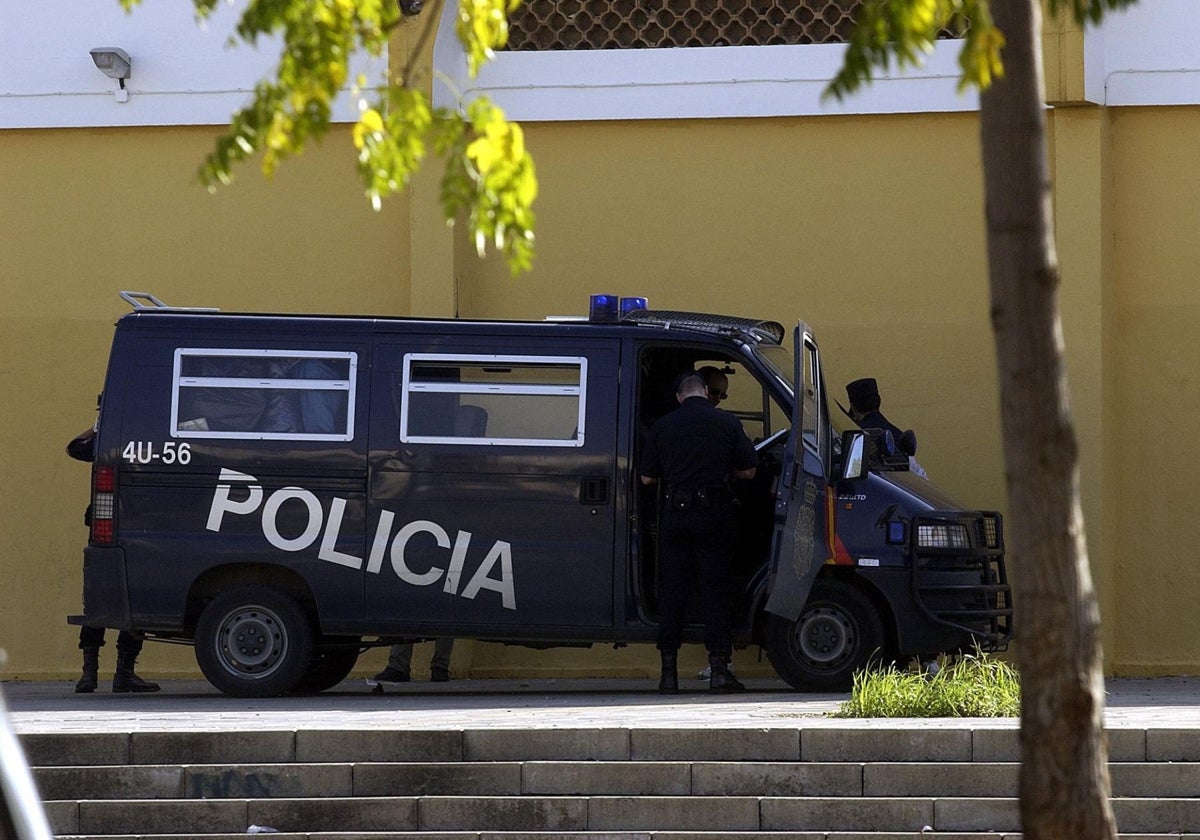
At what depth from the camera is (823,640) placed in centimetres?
1020

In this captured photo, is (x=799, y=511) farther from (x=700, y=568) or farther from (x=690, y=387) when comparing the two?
(x=690, y=387)

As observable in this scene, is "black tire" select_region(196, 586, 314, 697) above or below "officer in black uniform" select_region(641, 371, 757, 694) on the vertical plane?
below

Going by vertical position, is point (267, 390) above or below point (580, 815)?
above

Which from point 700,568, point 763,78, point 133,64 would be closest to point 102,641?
point 700,568

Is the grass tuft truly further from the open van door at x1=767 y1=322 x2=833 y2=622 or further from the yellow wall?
the yellow wall

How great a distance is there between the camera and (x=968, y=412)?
12562 millimetres

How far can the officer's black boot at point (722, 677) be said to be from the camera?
33.4ft

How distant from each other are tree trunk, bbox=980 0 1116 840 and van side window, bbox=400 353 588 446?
18.4 feet

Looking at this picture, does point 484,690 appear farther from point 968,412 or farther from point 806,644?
point 968,412

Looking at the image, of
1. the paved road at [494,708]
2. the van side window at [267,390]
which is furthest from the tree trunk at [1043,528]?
the van side window at [267,390]

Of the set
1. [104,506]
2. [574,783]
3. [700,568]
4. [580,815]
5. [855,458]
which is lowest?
[580,815]

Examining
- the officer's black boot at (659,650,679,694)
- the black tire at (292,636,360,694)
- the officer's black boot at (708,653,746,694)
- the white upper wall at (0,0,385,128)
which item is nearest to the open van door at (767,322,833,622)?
the officer's black boot at (708,653,746,694)

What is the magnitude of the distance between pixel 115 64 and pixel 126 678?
4482 millimetres

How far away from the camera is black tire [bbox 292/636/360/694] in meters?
10.7
